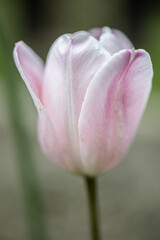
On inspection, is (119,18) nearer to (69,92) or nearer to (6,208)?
(6,208)

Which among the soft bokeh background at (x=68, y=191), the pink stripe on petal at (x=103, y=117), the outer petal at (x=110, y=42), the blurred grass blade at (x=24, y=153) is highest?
the outer petal at (x=110, y=42)

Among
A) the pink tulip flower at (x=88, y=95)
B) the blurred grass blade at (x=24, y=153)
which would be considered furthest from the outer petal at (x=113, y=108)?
the blurred grass blade at (x=24, y=153)

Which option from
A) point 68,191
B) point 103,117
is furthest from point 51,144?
point 68,191

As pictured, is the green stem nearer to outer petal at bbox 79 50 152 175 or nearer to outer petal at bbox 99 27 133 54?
outer petal at bbox 79 50 152 175

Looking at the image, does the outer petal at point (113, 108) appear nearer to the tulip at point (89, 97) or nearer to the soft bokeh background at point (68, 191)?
the tulip at point (89, 97)

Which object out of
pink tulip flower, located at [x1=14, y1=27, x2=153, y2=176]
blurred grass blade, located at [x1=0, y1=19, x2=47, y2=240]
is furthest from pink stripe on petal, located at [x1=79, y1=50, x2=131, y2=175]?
blurred grass blade, located at [x1=0, y1=19, x2=47, y2=240]

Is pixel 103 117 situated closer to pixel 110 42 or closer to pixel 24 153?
pixel 110 42

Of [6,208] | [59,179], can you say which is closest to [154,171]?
[59,179]
